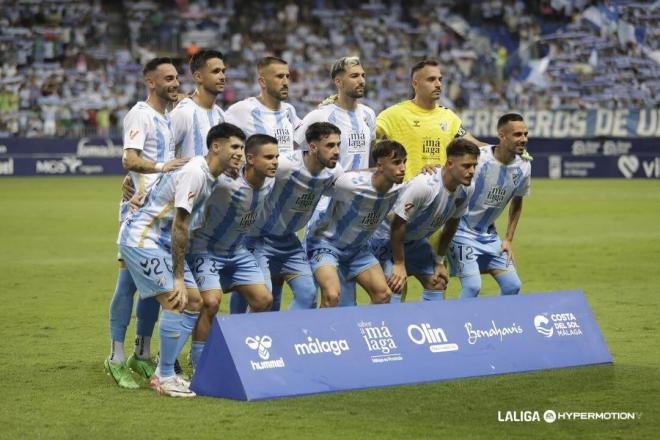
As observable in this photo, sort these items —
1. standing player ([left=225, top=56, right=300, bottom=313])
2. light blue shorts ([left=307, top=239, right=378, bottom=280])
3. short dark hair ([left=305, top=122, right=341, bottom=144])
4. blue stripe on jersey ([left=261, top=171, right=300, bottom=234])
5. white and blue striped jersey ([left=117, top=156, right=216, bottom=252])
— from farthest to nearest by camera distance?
Answer: standing player ([left=225, top=56, right=300, bottom=313]) → light blue shorts ([left=307, top=239, right=378, bottom=280]) → blue stripe on jersey ([left=261, top=171, right=300, bottom=234]) → short dark hair ([left=305, top=122, right=341, bottom=144]) → white and blue striped jersey ([left=117, top=156, right=216, bottom=252])

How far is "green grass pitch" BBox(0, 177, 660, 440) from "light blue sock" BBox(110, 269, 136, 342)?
0.37 metres

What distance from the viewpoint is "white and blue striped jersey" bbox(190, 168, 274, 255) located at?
838 cm

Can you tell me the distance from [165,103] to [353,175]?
1.53 meters

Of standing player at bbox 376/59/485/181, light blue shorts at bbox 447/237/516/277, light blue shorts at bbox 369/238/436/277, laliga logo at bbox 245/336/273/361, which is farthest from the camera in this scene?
standing player at bbox 376/59/485/181

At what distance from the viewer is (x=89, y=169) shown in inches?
1331

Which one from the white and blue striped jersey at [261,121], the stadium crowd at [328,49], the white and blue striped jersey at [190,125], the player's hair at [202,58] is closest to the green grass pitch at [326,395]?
the white and blue striped jersey at [190,125]

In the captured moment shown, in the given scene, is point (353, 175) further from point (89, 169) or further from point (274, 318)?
point (89, 169)

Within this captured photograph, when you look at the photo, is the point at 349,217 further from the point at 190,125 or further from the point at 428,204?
the point at 190,125

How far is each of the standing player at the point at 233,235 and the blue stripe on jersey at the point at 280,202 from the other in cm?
32

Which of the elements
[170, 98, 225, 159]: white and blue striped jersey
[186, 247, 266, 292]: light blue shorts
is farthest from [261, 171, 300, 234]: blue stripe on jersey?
[170, 98, 225, 159]: white and blue striped jersey

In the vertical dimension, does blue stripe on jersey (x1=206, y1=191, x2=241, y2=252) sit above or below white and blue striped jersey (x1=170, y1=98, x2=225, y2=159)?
below

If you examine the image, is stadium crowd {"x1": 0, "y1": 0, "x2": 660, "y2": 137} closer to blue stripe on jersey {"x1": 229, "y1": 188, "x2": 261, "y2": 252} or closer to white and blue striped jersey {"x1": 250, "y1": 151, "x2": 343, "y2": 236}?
white and blue striped jersey {"x1": 250, "y1": 151, "x2": 343, "y2": 236}

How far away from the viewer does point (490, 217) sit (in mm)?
10430

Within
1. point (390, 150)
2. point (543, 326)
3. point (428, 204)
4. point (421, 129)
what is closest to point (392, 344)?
point (543, 326)
